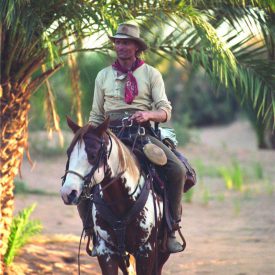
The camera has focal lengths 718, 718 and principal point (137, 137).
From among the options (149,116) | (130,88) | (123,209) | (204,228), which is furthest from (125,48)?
(204,228)

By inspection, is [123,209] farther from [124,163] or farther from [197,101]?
[197,101]

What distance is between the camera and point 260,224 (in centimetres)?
1154

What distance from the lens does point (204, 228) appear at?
37.4ft

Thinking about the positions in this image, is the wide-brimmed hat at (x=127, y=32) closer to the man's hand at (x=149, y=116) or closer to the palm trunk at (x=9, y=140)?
the man's hand at (x=149, y=116)

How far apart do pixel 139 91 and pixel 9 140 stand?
2298 mm

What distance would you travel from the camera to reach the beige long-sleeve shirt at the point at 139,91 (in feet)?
18.2

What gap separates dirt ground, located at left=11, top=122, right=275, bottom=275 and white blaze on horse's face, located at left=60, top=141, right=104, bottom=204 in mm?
3235

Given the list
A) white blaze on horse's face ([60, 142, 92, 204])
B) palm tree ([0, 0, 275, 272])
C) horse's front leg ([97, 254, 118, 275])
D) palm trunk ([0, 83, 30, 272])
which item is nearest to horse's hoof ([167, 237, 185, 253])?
horse's front leg ([97, 254, 118, 275])

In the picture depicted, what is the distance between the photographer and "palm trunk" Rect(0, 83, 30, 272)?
7.34 meters

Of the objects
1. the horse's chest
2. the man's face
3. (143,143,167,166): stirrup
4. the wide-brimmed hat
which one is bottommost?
the horse's chest

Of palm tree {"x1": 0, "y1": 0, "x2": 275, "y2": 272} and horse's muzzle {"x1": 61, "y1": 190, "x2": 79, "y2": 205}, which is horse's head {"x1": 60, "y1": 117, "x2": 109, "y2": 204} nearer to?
horse's muzzle {"x1": 61, "y1": 190, "x2": 79, "y2": 205}

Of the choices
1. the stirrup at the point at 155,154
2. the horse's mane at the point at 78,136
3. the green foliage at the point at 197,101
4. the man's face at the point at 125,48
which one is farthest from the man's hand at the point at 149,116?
the green foliage at the point at 197,101

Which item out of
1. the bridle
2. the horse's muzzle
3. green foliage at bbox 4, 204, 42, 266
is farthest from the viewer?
green foliage at bbox 4, 204, 42, 266

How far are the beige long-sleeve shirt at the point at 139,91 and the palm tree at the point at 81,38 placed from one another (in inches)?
22.7
